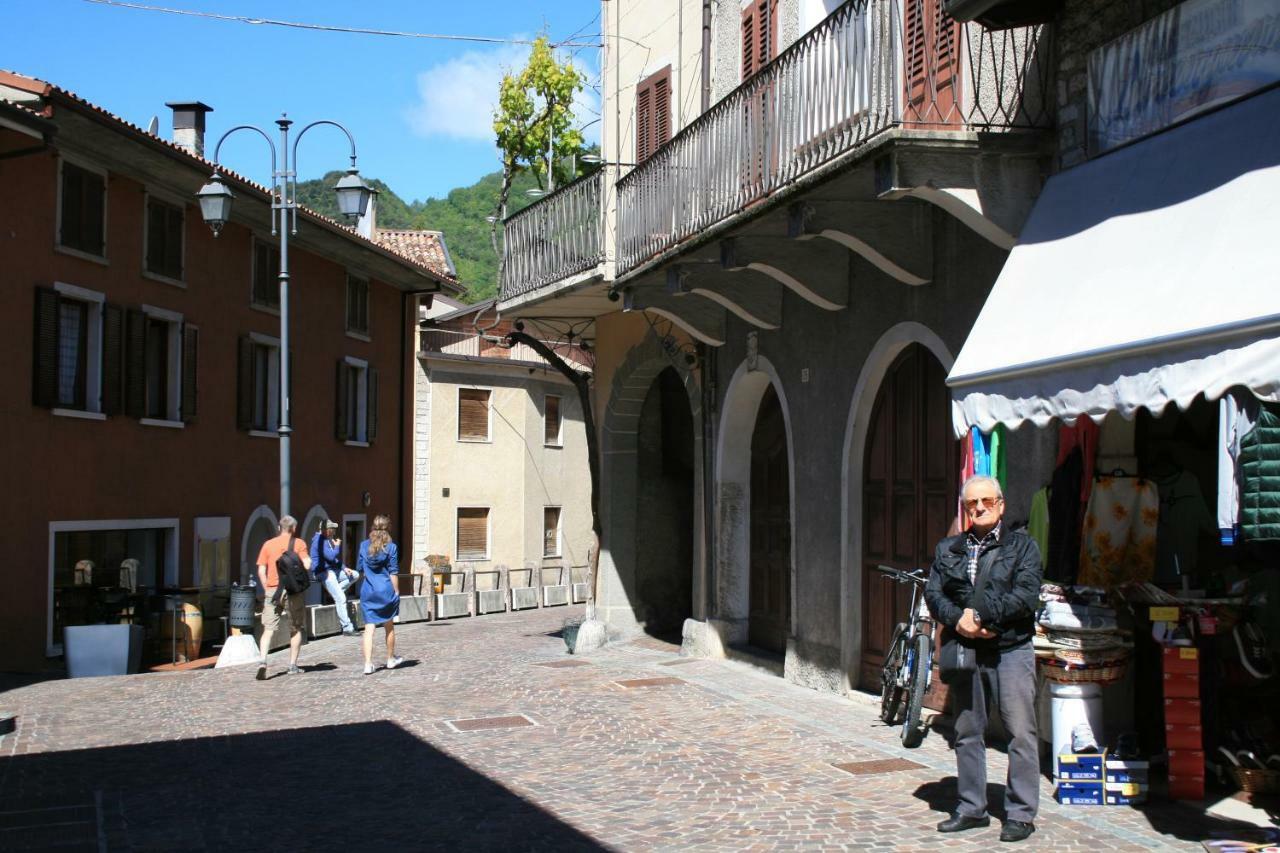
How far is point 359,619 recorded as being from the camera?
2439cm

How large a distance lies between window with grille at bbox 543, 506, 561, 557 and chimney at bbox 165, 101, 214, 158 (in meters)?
16.3

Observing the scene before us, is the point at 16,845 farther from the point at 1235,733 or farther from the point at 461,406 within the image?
the point at 461,406

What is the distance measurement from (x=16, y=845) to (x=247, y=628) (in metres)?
11.5

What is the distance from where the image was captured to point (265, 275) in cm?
2748

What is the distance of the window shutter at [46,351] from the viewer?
19.9 m

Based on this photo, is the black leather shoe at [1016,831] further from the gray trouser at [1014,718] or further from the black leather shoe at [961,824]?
the black leather shoe at [961,824]

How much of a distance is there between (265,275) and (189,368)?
369 centimetres

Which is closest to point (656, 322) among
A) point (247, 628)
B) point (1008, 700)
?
point (247, 628)

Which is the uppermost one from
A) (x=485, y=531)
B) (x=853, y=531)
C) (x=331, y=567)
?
(x=853, y=531)

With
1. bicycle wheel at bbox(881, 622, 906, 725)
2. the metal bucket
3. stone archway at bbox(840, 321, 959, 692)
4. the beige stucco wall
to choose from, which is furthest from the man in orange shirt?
the beige stucco wall

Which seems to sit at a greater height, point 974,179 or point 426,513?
point 974,179

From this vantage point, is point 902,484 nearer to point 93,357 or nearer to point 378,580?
point 378,580

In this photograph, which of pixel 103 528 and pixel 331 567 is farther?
pixel 331 567

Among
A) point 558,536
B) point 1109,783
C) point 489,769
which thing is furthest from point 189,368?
point 558,536
